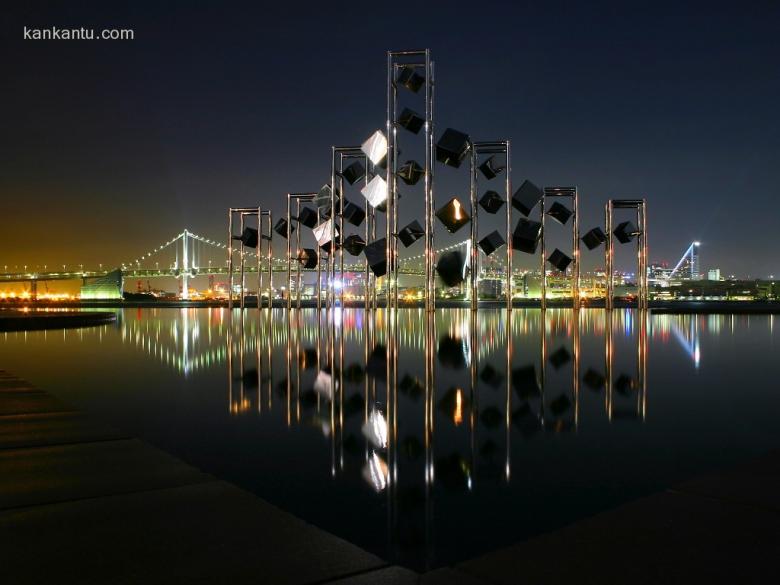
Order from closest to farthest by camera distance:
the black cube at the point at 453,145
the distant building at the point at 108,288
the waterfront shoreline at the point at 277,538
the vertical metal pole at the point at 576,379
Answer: the waterfront shoreline at the point at 277,538 → the vertical metal pole at the point at 576,379 → the black cube at the point at 453,145 → the distant building at the point at 108,288

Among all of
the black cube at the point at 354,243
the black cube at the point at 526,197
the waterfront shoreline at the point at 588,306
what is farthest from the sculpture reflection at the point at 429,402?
the waterfront shoreline at the point at 588,306

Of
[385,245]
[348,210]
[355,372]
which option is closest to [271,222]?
[348,210]

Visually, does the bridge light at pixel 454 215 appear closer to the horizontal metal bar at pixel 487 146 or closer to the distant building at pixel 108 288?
the horizontal metal bar at pixel 487 146

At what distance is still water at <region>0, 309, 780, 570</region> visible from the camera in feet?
6.38

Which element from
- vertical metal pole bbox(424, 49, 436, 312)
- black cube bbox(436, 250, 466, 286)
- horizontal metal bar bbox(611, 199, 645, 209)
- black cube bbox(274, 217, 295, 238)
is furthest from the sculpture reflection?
black cube bbox(274, 217, 295, 238)

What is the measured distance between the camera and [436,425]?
3.15 metres

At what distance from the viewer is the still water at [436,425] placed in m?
1.94

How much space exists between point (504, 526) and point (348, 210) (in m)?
14.1

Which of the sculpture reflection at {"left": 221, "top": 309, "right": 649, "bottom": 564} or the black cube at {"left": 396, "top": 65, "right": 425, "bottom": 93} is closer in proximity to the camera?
the sculpture reflection at {"left": 221, "top": 309, "right": 649, "bottom": 564}

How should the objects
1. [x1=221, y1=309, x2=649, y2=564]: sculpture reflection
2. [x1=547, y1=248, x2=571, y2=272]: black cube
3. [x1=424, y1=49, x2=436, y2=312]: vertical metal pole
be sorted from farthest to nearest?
[x1=547, y1=248, x2=571, y2=272]: black cube → [x1=424, y1=49, x2=436, y2=312]: vertical metal pole → [x1=221, y1=309, x2=649, y2=564]: sculpture reflection

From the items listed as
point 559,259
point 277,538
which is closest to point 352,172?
point 559,259

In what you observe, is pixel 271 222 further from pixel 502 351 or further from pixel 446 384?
pixel 446 384

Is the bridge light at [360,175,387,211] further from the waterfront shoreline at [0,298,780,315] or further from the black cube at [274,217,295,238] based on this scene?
the waterfront shoreline at [0,298,780,315]

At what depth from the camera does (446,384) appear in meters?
4.55
